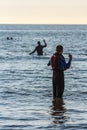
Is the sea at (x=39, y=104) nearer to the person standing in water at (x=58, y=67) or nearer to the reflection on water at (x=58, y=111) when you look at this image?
the reflection on water at (x=58, y=111)

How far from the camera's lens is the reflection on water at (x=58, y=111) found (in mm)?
16562

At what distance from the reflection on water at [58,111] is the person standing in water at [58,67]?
9.0 inches

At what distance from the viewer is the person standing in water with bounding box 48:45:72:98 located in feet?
60.8

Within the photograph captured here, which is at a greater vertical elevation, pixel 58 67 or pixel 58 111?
pixel 58 67

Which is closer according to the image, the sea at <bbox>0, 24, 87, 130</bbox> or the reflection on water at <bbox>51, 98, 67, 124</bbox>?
the sea at <bbox>0, 24, 87, 130</bbox>

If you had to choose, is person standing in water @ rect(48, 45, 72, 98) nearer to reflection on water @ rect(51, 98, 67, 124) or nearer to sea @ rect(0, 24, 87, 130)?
reflection on water @ rect(51, 98, 67, 124)

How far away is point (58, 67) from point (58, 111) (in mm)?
1430

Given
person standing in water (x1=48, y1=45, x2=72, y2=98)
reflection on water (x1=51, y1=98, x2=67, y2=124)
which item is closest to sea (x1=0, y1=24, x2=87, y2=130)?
reflection on water (x1=51, y1=98, x2=67, y2=124)

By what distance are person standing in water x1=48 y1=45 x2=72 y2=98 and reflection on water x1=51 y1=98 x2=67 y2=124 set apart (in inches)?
9.0

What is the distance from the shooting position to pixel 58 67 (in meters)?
18.8

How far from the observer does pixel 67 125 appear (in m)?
15.8

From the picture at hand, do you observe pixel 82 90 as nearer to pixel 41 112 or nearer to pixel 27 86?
pixel 27 86

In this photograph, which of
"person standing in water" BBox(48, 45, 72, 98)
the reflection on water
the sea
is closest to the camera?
the sea

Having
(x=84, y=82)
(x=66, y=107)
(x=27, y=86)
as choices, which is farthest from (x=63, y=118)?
(x=84, y=82)
